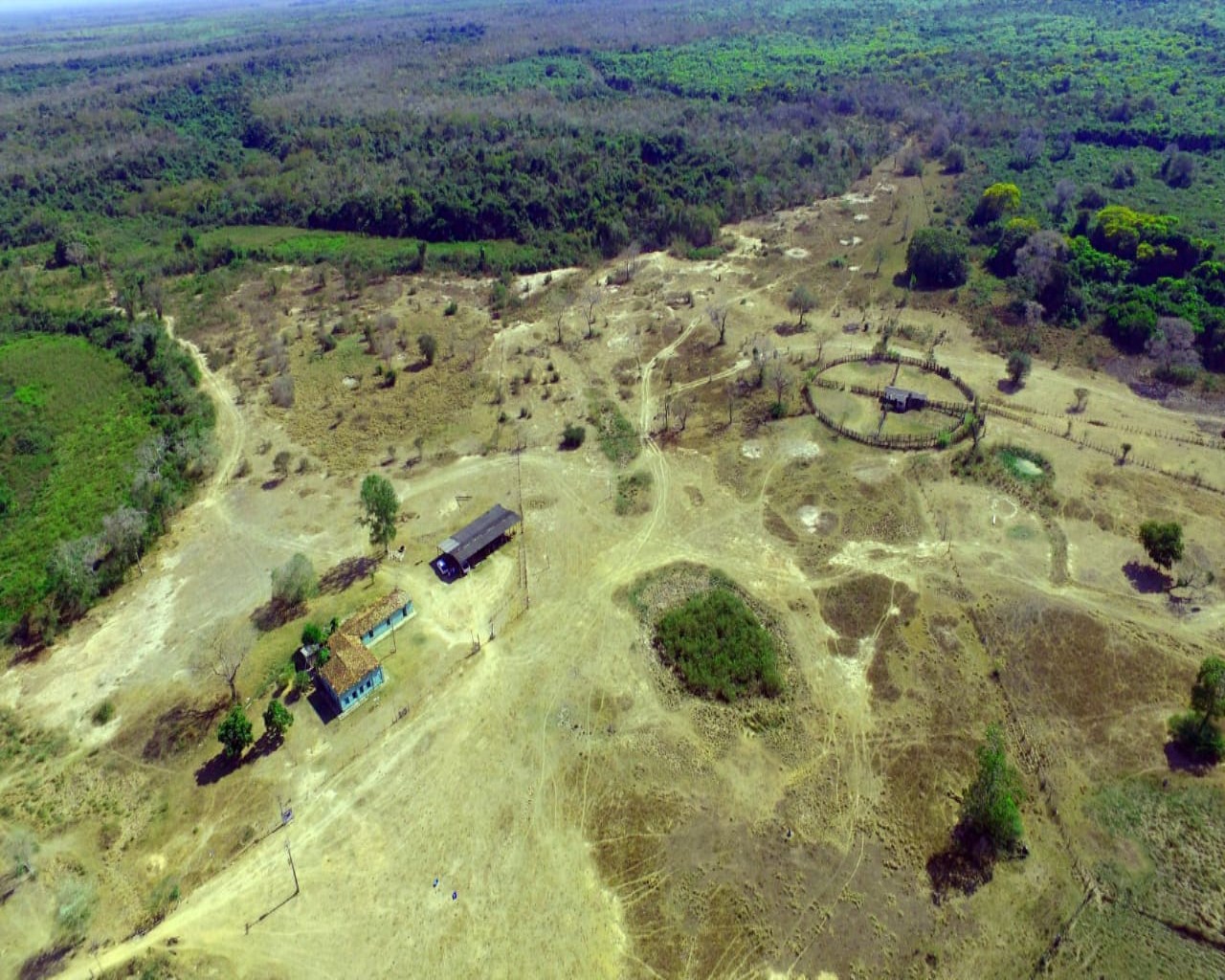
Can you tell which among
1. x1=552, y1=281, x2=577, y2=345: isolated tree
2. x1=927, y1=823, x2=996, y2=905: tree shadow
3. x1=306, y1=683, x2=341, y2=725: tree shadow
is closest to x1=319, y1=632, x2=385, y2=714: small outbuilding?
x1=306, y1=683, x2=341, y2=725: tree shadow

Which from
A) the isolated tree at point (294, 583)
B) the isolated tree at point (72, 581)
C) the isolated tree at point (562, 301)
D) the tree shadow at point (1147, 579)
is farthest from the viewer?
the isolated tree at point (562, 301)

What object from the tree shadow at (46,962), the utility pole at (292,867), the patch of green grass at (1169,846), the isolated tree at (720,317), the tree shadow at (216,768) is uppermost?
the tree shadow at (46,962)

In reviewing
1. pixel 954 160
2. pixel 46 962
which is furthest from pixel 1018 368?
pixel 46 962

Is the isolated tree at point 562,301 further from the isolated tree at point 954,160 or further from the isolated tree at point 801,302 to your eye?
the isolated tree at point 954,160

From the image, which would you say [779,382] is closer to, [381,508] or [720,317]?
[720,317]

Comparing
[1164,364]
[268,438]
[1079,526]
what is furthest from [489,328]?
[1164,364]

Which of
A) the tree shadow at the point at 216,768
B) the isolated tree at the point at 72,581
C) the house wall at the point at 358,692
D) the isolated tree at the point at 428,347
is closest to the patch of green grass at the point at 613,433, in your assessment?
the isolated tree at the point at 428,347
